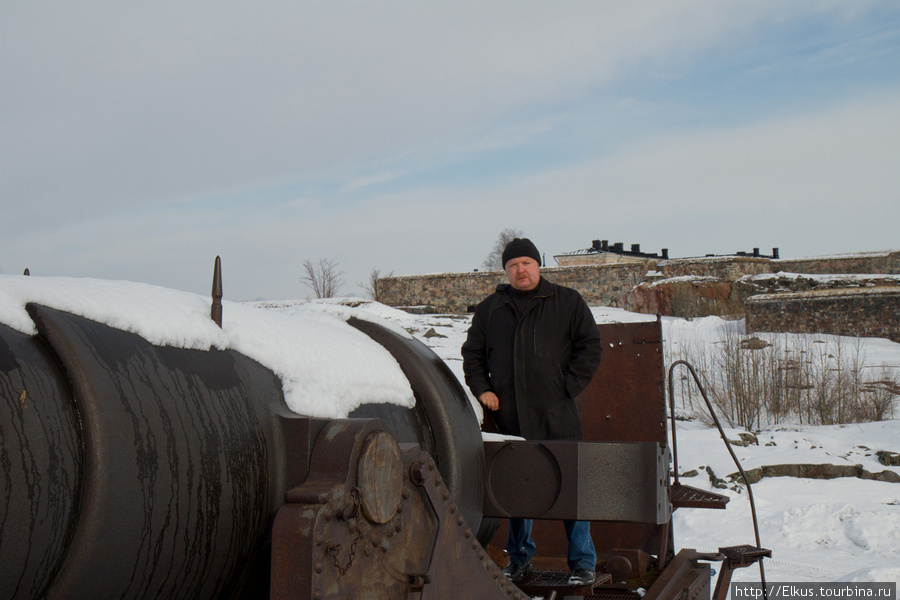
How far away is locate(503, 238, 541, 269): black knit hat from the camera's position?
3.71 metres

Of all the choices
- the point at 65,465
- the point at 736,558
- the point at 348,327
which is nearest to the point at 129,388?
the point at 65,465

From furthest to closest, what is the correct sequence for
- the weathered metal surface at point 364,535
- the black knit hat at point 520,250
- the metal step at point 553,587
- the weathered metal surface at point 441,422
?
1. the black knit hat at point 520,250
2. the metal step at point 553,587
3. the weathered metal surface at point 441,422
4. the weathered metal surface at point 364,535

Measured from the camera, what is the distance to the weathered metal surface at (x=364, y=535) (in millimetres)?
1500

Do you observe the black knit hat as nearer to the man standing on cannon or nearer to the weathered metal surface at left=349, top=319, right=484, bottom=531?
the man standing on cannon

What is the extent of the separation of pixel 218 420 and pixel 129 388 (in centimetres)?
20

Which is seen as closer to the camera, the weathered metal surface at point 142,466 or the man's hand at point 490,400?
the weathered metal surface at point 142,466

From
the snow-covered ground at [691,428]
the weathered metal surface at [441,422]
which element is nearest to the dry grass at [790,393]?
the snow-covered ground at [691,428]

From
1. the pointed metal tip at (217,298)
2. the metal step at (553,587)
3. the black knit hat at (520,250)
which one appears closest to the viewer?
the pointed metal tip at (217,298)

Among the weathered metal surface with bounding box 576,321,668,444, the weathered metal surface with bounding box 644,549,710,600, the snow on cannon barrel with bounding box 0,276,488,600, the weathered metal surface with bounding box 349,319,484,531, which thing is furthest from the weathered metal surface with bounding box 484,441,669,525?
the weathered metal surface with bounding box 576,321,668,444

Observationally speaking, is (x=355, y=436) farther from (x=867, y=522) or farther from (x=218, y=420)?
(x=867, y=522)

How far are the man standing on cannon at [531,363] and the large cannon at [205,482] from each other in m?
1.19

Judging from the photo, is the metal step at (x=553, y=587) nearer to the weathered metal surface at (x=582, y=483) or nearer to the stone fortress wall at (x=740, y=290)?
the weathered metal surface at (x=582, y=483)

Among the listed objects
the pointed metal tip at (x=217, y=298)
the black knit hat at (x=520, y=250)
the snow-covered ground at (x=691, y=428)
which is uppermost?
the black knit hat at (x=520, y=250)

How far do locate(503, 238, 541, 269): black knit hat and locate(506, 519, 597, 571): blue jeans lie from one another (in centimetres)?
112
